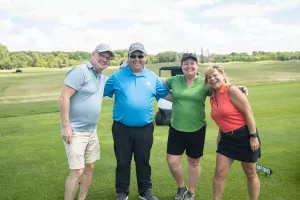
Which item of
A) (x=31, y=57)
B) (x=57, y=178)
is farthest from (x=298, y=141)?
(x=31, y=57)

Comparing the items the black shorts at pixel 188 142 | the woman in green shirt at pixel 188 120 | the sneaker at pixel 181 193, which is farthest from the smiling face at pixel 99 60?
the sneaker at pixel 181 193

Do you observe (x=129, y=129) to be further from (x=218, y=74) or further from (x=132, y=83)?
(x=218, y=74)

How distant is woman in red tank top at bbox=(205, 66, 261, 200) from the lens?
3600 mm

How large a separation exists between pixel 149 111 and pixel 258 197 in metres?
1.74

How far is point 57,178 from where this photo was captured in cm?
506

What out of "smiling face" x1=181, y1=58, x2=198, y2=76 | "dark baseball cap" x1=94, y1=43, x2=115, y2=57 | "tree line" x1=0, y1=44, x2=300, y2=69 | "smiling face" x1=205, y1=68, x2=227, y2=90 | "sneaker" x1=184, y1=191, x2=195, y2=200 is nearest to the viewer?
"smiling face" x1=205, y1=68, x2=227, y2=90

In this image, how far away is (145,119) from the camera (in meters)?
4.22

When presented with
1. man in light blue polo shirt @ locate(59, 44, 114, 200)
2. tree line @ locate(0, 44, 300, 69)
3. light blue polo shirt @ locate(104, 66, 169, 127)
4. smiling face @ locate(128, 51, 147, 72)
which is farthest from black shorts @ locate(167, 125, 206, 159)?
tree line @ locate(0, 44, 300, 69)

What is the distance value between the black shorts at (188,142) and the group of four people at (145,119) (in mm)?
13

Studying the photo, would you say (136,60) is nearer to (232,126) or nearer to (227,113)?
(227,113)

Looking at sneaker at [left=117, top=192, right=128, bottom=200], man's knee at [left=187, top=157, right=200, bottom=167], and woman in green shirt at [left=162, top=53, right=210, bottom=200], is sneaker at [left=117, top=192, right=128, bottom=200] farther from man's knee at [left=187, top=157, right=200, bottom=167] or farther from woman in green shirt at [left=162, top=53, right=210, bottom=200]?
man's knee at [left=187, top=157, right=200, bottom=167]

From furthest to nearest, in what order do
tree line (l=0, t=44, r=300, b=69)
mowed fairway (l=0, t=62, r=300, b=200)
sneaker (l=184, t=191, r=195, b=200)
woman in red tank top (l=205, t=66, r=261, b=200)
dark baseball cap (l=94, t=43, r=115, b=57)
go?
tree line (l=0, t=44, r=300, b=69) < mowed fairway (l=0, t=62, r=300, b=200) < sneaker (l=184, t=191, r=195, b=200) < dark baseball cap (l=94, t=43, r=115, b=57) < woman in red tank top (l=205, t=66, r=261, b=200)

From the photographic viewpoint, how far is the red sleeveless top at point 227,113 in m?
3.62

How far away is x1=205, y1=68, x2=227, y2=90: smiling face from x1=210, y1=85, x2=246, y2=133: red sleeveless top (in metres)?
0.06
